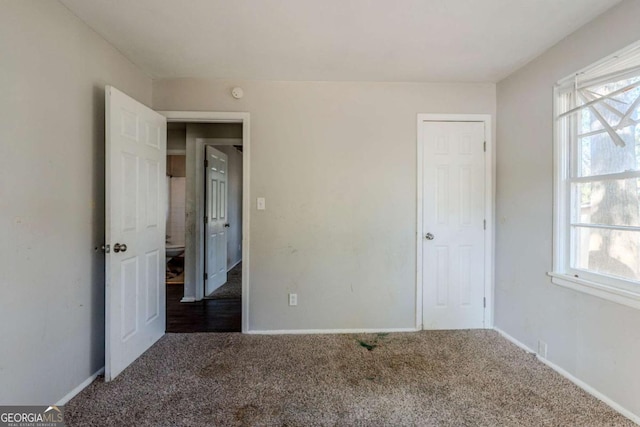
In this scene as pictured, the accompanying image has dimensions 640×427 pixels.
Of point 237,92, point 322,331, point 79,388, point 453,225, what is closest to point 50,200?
point 79,388

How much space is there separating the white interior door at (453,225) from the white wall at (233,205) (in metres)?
3.48

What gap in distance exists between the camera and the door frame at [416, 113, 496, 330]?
2752 mm

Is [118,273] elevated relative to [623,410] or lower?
elevated

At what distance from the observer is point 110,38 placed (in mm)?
2066

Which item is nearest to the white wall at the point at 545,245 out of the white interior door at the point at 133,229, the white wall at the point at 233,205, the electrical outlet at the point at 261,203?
the electrical outlet at the point at 261,203

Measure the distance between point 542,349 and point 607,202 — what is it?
120 centimetres

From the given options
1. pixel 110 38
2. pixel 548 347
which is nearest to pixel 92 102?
pixel 110 38

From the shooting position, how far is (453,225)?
9.17ft

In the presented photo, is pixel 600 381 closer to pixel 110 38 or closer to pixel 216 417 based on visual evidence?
pixel 216 417

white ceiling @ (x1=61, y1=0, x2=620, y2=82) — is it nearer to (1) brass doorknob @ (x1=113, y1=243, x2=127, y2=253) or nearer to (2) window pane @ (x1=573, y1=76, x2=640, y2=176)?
(2) window pane @ (x1=573, y1=76, x2=640, y2=176)

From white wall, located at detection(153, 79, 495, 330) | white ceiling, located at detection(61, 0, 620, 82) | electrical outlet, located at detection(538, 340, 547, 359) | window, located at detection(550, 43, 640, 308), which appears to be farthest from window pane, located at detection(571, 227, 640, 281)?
white ceiling, located at detection(61, 0, 620, 82)

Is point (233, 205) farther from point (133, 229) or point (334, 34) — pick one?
point (334, 34)

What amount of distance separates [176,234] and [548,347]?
20.2ft

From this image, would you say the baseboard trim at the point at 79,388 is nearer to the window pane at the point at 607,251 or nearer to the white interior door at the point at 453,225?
the white interior door at the point at 453,225
